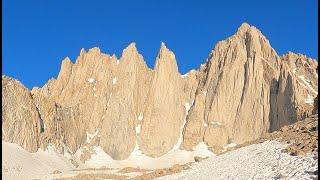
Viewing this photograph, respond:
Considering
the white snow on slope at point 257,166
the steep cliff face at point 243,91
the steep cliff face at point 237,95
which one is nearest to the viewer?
the white snow on slope at point 257,166

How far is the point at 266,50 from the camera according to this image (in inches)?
6781

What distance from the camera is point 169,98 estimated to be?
177250 mm

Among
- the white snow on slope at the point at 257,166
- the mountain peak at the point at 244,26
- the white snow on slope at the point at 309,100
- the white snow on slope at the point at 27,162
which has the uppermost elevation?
the mountain peak at the point at 244,26

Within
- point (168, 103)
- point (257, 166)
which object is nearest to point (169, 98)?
point (168, 103)

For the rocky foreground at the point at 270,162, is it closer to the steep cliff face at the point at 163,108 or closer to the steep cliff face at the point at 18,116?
the steep cliff face at the point at 18,116

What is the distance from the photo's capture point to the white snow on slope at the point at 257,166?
31406mm

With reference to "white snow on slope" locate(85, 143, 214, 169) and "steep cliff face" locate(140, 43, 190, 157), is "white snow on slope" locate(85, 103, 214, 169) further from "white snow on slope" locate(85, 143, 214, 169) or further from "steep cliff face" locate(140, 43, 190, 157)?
"steep cliff face" locate(140, 43, 190, 157)

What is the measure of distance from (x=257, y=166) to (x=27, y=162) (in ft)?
244

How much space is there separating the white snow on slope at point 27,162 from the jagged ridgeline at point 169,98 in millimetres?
22933

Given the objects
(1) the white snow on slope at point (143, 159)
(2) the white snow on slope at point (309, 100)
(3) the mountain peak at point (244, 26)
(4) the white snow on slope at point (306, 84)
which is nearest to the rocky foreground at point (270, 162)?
(2) the white snow on slope at point (309, 100)

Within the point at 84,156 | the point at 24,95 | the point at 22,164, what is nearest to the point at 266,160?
the point at 22,164

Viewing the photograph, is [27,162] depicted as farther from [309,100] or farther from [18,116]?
[309,100]

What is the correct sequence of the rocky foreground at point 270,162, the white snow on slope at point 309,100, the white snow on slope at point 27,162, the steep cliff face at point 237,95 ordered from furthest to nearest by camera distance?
the steep cliff face at point 237,95, the white snow on slope at point 309,100, the white snow on slope at point 27,162, the rocky foreground at point 270,162

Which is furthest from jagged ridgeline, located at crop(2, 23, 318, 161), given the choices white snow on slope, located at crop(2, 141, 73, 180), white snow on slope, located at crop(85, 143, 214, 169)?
white snow on slope, located at crop(2, 141, 73, 180)
